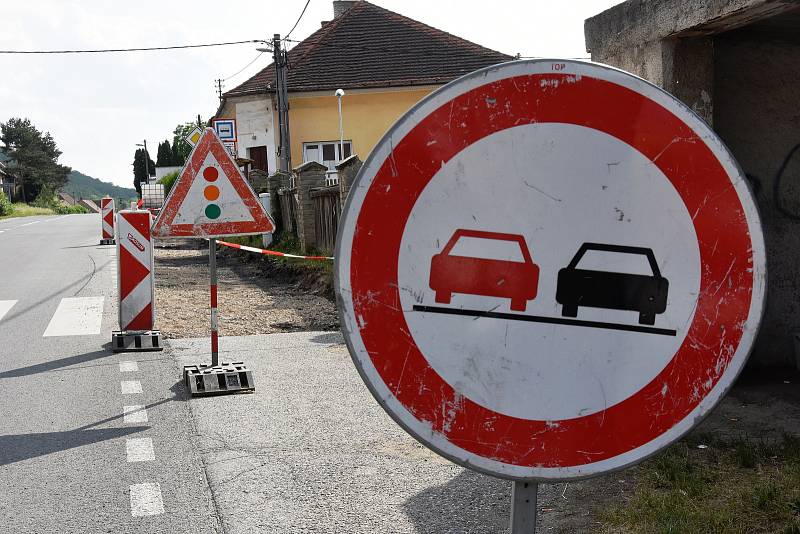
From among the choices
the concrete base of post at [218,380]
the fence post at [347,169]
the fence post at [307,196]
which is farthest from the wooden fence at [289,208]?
the concrete base of post at [218,380]

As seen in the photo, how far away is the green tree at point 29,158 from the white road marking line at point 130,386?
126295mm

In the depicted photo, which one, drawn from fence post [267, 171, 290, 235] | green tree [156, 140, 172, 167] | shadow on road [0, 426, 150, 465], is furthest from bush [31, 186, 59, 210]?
shadow on road [0, 426, 150, 465]

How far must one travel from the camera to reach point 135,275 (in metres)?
9.52

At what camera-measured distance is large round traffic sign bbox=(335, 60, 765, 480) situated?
1500mm

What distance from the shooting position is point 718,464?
4586 mm

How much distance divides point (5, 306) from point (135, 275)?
4.31 meters

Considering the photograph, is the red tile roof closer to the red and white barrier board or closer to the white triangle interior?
the red and white barrier board

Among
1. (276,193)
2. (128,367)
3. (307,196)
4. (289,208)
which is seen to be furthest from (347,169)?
(276,193)

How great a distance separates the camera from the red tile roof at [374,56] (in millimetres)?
35406

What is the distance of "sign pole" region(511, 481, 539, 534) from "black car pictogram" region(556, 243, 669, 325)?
308 mm

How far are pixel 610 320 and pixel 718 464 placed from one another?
3.44 metres

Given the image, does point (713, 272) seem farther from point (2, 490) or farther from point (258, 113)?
point (258, 113)

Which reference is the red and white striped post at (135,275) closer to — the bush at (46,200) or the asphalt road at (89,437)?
the asphalt road at (89,437)

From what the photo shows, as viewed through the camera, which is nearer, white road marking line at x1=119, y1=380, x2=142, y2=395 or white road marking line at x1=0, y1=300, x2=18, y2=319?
white road marking line at x1=119, y1=380, x2=142, y2=395
